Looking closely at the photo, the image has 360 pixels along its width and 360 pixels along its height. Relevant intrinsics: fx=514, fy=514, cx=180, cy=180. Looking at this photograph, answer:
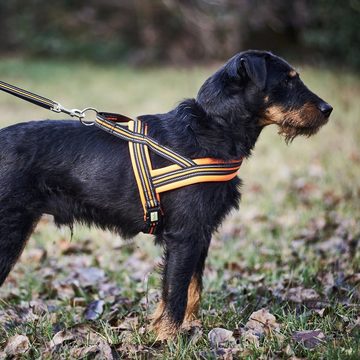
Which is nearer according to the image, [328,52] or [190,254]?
[190,254]

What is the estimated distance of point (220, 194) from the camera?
3.49 metres

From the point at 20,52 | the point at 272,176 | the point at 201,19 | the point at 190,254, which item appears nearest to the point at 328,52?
the point at 201,19

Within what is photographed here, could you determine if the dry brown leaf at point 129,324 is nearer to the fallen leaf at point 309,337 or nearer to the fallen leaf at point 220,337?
the fallen leaf at point 220,337

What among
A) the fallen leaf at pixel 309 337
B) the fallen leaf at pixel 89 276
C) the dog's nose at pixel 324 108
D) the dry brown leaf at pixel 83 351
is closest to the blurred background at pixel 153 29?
the fallen leaf at pixel 89 276

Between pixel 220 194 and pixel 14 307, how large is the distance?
189cm

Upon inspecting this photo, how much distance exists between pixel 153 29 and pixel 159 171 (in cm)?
Answer: 2235

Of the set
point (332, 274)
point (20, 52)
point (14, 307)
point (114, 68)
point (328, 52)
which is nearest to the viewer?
point (14, 307)

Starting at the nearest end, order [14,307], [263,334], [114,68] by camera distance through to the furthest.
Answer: [263,334] < [14,307] < [114,68]

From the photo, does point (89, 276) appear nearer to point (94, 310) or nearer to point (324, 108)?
point (94, 310)

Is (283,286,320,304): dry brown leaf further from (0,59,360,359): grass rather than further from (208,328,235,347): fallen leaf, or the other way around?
(208,328,235,347): fallen leaf

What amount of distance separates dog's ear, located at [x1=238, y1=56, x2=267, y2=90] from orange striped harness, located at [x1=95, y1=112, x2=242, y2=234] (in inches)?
22.0

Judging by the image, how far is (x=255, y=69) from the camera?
3.45 m

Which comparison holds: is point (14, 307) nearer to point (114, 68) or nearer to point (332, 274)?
point (332, 274)

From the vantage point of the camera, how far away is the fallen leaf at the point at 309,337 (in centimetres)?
321
